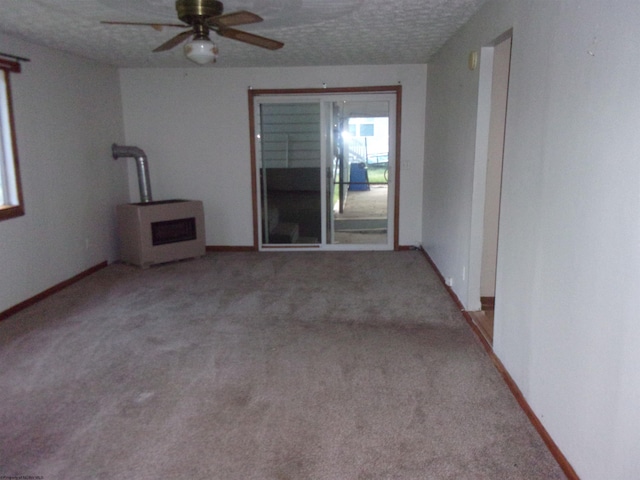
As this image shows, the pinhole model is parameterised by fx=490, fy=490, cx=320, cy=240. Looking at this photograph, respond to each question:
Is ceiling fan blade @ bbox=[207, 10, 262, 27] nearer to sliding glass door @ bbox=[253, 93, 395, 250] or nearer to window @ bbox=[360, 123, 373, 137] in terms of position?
sliding glass door @ bbox=[253, 93, 395, 250]

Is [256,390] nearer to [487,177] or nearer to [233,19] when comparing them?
[233,19]

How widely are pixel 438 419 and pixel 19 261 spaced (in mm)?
3576

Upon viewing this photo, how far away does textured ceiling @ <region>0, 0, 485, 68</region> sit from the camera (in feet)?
10.4

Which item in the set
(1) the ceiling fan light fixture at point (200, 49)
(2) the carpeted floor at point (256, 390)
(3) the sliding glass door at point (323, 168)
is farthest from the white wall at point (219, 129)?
(1) the ceiling fan light fixture at point (200, 49)

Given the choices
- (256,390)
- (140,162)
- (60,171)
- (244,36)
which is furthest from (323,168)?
(256,390)

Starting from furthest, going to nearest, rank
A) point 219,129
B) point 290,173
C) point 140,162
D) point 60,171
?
point 290,173
point 219,129
point 140,162
point 60,171

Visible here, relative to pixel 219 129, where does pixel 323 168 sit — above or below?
below

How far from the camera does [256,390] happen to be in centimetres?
272

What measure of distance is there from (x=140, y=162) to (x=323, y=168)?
2163 millimetres

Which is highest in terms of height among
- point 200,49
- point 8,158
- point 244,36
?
point 244,36

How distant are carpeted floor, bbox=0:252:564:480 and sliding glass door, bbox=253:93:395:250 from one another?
1846 mm

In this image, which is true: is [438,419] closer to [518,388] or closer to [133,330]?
[518,388]

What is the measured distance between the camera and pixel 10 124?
157 inches

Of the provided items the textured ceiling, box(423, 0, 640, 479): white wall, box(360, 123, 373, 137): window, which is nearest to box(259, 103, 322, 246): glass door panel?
box(360, 123, 373, 137): window
